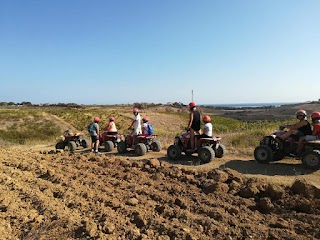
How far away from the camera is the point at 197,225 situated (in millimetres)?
5273

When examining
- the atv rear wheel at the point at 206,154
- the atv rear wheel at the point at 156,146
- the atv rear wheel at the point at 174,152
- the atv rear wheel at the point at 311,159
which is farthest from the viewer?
the atv rear wheel at the point at 156,146

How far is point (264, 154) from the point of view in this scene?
392 inches

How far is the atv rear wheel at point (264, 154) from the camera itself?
9859 mm

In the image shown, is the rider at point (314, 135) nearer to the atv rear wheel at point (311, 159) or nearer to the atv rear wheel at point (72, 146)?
the atv rear wheel at point (311, 159)

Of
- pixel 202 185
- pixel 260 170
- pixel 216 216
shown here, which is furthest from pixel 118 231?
pixel 260 170

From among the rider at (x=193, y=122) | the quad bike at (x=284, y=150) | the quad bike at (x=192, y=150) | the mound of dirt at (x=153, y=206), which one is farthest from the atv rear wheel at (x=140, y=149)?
the quad bike at (x=284, y=150)

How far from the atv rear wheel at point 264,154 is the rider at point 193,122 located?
2203mm

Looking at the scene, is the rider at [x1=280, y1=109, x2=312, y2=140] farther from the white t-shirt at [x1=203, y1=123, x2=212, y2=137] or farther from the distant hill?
the distant hill

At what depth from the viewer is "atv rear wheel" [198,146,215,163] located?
10.4 m

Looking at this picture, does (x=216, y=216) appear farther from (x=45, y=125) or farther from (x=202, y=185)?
(x=45, y=125)

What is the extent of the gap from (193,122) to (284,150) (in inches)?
121

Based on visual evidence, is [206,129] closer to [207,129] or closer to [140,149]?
[207,129]

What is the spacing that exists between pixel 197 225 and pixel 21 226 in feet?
10.5

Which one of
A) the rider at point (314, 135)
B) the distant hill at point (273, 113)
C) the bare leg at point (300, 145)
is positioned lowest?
the distant hill at point (273, 113)
